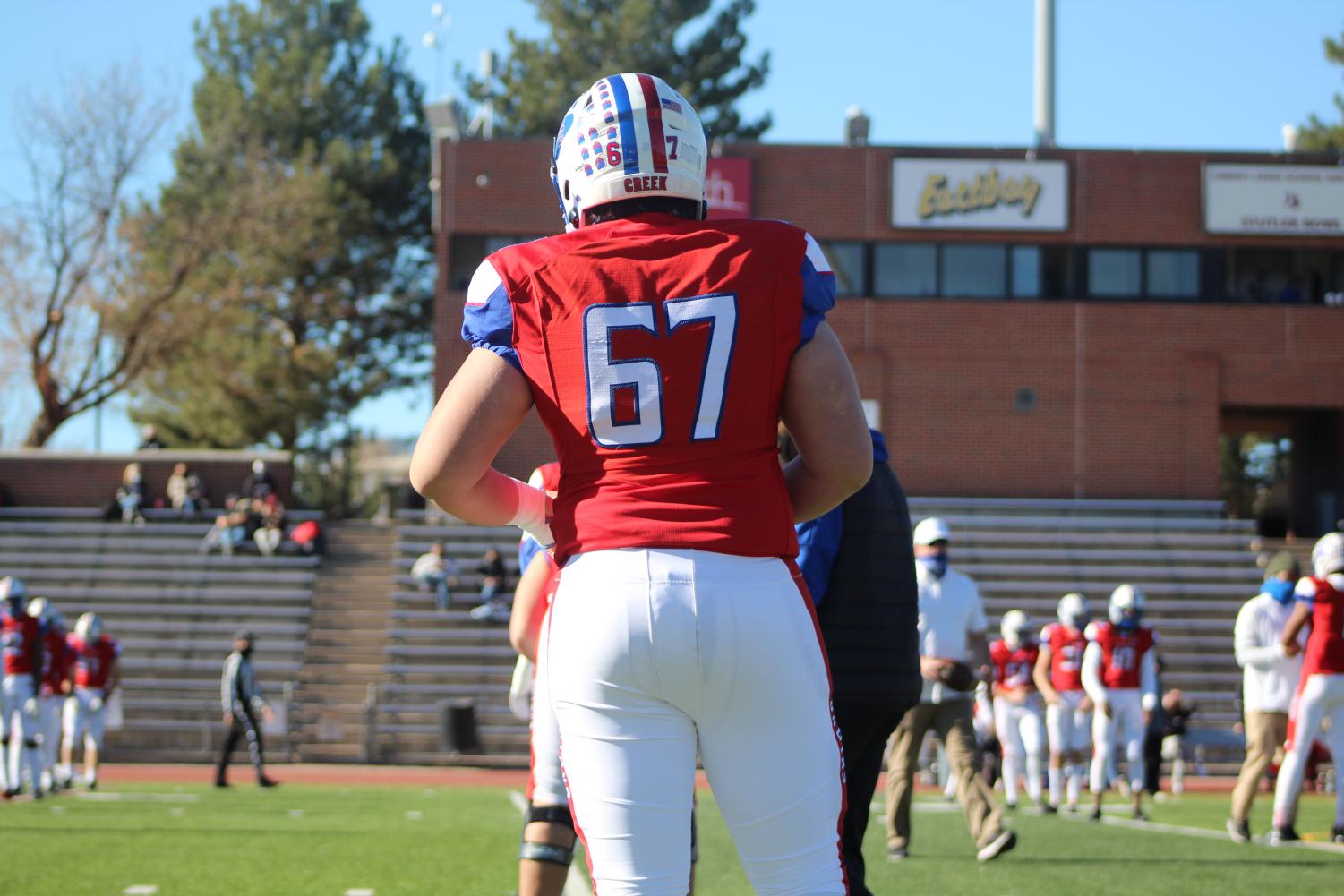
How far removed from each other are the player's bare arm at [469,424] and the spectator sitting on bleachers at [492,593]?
80.1 feet

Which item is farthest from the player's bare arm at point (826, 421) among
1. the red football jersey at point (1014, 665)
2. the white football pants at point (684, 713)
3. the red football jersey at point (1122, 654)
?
the red football jersey at point (1014, 665)

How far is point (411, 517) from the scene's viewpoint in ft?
107

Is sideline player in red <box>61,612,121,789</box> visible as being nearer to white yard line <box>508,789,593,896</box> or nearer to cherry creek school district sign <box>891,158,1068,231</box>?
white yard line <box>508,789,593,896</box>

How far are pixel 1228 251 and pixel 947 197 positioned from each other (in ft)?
18.9

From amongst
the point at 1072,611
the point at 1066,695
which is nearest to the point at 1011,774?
the point at 1066,695

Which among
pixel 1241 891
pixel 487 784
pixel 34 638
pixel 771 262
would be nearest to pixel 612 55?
pixel 487 784

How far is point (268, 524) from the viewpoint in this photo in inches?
1195

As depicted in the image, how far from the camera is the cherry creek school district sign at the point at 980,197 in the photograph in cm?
3175

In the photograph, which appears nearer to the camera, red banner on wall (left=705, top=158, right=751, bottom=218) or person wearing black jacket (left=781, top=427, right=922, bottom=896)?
person wearing black jacket (left=781, top=427, right=922, bottom=896)

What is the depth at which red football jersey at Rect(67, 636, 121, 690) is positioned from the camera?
18391 mm

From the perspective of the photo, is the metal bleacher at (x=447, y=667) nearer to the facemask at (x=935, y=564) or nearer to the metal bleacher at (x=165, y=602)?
the metal bleacher at (x=165, y=602)

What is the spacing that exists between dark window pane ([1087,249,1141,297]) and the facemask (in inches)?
900

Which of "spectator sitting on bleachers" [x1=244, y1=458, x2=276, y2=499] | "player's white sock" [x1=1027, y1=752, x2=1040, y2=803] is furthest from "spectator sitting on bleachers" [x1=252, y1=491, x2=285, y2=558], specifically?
"player's white sock" [x1=1027, y1=752, x2=1040, y2=803]

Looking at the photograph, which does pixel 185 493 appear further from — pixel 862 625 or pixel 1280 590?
pixel 862 625
